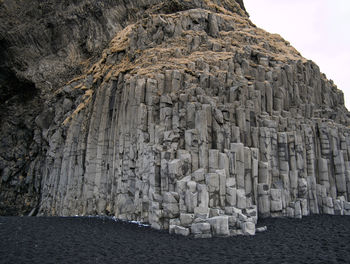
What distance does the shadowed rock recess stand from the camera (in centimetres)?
1548

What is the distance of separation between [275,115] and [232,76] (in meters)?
3.77

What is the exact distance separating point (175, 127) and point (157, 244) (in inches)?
264

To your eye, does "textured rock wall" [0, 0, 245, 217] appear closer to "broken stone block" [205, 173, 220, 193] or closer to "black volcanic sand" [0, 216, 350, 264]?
"black volcanic sand" [0, 216, 350, 264]

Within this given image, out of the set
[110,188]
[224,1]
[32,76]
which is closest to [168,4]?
[224,1]

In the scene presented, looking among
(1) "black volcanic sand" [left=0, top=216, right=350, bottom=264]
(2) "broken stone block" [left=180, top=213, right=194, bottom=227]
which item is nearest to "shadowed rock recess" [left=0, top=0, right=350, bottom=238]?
(2) "broken stone block" [left=180, top=213, right=194, bottom=227]

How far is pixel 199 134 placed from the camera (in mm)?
15961

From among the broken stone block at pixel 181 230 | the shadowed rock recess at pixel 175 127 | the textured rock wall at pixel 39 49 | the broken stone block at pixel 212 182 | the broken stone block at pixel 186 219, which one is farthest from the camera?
the textured rock wall at pixel 39 49

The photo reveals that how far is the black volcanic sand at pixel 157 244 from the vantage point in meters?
9.94

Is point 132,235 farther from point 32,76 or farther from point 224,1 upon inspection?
point 224,1

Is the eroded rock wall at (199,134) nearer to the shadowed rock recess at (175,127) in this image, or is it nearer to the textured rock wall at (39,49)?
the shadowed rock recess at (175,127)

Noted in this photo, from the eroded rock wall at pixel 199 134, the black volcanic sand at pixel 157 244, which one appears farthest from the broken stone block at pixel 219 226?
the black volcanic sand at pixel 157 244

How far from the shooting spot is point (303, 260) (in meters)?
9.76

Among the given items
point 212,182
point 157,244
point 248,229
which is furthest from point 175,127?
point 157,244

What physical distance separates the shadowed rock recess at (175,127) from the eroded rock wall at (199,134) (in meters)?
0.07
